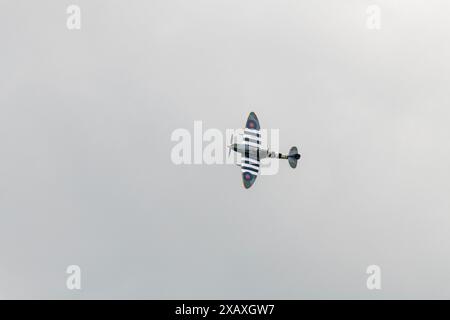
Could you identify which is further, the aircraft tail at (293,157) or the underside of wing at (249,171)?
the underside of wing at (249,171)

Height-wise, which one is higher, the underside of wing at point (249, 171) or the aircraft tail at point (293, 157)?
the aircraft tail at point (293, 157)

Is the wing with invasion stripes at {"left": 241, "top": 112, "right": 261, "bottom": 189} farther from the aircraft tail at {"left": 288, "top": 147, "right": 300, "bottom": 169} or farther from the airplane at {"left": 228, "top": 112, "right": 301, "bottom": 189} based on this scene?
the aircraft tail at {"left": 288, "top": 147, "right": 300, "bottom": 169}

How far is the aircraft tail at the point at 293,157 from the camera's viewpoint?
164m

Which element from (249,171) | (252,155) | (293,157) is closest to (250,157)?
(252,155)

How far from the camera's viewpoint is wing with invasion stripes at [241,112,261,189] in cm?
16738

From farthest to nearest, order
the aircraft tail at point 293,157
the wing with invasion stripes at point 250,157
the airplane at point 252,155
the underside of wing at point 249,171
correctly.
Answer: the underside of wing at point 249,171, the wing with invasion stripes at point 250,157, the airplane at point 252,155, the aircraft tail at point 293,157

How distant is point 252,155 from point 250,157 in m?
0.64

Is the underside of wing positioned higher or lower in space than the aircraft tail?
lower

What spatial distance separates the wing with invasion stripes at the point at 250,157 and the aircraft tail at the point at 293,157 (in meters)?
7.36

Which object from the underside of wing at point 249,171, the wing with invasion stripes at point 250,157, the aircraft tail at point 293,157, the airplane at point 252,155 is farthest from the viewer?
the underside of wing at point 249,171

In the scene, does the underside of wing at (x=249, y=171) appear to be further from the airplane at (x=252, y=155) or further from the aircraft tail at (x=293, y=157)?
the aircraft tail at (x=293, y=157)

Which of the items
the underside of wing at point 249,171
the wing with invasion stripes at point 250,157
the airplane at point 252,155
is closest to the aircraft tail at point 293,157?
the airplane at point 252,155

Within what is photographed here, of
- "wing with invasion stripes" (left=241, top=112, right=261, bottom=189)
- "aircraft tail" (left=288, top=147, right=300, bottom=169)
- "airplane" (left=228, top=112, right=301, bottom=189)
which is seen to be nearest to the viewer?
"aircraft tail" (left=288, top=147, right=300, bottom=169)

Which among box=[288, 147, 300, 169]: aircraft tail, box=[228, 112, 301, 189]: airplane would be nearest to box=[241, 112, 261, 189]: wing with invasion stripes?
box=[228, 112, 301, 189]: airplane
